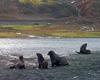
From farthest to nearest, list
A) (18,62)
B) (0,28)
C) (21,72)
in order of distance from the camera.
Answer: (0,28)
(18,62)
(21,72)

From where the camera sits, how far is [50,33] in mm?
164750

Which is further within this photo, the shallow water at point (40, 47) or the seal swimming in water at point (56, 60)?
the shallow water at point (40, 47)

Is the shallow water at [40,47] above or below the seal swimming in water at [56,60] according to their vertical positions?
below

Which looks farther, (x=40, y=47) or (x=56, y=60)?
(x=40, y=47)

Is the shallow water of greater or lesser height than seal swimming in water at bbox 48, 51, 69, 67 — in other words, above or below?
below

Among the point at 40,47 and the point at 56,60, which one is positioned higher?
the point at 56,60

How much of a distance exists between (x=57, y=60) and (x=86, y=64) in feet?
14.8

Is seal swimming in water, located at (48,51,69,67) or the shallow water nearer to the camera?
seal swimming in water, located at (48,51,69,67)

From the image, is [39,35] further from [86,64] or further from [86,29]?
[86,64]

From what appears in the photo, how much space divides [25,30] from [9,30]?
17.5 feet

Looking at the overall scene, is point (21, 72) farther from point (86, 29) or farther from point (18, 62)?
point (86, 29)

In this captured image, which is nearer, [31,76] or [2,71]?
[31,76]

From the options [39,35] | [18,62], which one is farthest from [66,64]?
[39,35]

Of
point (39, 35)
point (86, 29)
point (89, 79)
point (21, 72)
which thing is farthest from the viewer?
point (86, 29)
